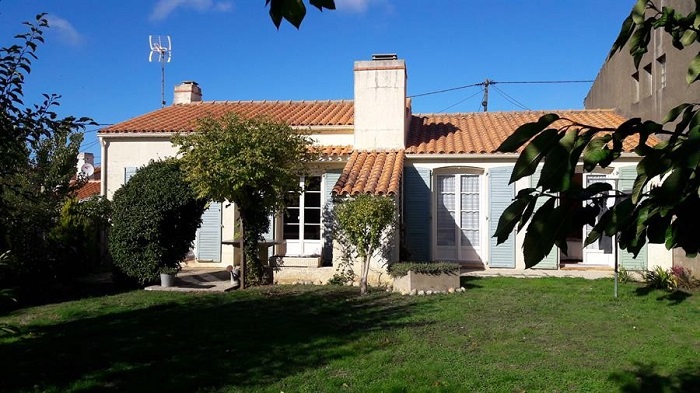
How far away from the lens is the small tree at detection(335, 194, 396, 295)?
11148 millimetres

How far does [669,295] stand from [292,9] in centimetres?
1151

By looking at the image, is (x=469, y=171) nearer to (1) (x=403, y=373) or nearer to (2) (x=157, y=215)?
(2) (x=157, y=215)

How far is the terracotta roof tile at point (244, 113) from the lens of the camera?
15.5m

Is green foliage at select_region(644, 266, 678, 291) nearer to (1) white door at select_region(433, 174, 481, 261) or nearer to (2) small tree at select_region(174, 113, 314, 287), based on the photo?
(1) white door at select_region(433, 174, 481, 261)

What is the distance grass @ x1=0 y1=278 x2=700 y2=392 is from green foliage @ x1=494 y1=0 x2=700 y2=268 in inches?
171

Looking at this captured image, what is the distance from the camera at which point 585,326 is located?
27.5 feet

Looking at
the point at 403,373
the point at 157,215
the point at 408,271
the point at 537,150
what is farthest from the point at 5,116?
the point at 408,271

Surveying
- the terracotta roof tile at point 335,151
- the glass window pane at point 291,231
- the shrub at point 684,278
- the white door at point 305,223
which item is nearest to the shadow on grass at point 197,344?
the white door at point 305,223

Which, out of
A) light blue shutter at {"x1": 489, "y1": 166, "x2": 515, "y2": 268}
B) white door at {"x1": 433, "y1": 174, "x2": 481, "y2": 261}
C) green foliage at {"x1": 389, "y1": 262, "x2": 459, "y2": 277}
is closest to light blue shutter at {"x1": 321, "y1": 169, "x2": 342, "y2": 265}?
green foliage at {"x1": 389, "y1": 262, "x2": 459, "y2": 277}

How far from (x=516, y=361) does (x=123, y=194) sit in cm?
889

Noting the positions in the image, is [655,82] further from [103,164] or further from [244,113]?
[103,164]

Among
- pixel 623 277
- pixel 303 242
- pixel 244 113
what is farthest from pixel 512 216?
pixel 244 113

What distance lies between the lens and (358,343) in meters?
7.34

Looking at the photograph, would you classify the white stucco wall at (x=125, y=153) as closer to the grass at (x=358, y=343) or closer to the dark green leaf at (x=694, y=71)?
the grass at (x=358, y=343)
